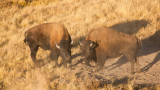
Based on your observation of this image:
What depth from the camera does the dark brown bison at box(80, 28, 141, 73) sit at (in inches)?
293

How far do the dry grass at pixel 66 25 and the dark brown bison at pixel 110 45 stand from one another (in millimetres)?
858

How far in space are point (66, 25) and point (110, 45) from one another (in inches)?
264

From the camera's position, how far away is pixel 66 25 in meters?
13.8

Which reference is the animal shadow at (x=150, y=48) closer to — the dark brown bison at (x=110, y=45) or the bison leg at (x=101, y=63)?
the bison leg at (x=101, y=63)

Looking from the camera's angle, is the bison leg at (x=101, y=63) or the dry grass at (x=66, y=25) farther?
the bison leg at (x=101, y=63)

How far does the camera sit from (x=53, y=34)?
27.5 feet

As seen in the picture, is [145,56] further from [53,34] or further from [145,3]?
[145,3]

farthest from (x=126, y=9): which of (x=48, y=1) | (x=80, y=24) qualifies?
(x=48, y=1)

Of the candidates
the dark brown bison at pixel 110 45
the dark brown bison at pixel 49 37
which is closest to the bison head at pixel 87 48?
the dark brown bison at pixel 110 45

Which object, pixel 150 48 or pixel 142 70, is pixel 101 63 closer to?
pixel 142 70

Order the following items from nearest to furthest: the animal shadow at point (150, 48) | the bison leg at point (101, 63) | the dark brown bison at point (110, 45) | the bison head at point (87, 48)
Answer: the bison head at point (87, 48), the dark brown bison at point (110, 45), the bison leg at point (101, 63), the animal shadow at point (150, 48)

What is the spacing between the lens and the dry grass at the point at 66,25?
21.8 feet

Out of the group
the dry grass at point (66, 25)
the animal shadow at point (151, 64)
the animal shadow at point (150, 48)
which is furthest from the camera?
the animal shadow at point (150, 48)

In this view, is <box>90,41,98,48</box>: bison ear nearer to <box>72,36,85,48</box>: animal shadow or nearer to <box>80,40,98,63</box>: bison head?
<box>80,40,98,63</box>: bison head
